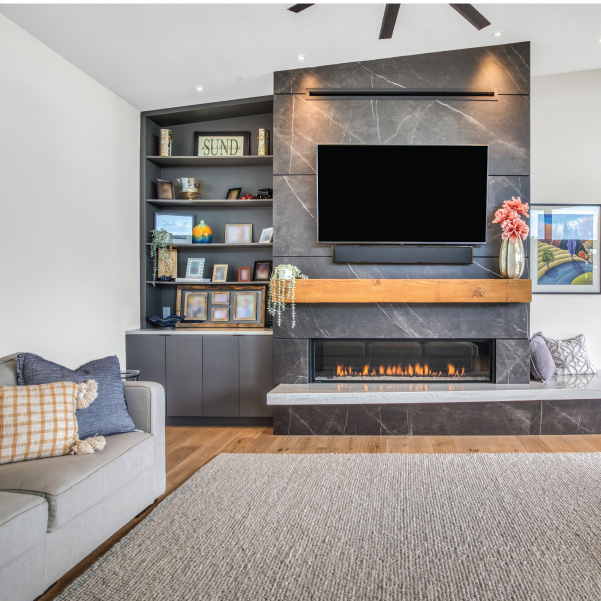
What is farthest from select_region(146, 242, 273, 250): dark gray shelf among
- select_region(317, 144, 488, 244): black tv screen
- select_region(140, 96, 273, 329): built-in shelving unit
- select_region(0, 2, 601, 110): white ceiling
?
select_region(0, 2, 601, 110): white ceiling

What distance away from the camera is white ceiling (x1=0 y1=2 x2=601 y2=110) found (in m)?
3.11

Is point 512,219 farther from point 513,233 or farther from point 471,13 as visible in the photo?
point 471,13

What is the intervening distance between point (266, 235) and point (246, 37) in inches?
65.1

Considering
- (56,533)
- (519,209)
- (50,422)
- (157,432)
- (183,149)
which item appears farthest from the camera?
(183,149)

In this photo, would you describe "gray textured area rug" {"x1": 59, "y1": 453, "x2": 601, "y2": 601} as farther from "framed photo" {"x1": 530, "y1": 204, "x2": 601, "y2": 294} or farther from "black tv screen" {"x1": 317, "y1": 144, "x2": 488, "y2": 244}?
"framed photo" {"x1": 530, "y1": 204, "x2": 601, "y2": 294}

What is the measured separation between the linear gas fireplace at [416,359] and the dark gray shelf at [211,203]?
1.34 m

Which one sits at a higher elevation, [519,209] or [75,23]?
[75,23]

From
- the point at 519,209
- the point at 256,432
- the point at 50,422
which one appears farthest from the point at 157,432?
the point at 519,209

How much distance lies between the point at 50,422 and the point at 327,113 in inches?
119

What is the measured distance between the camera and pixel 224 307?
15.3ft

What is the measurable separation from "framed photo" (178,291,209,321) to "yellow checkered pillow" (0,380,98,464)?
2.39 meters

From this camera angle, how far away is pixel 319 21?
3.36 meters

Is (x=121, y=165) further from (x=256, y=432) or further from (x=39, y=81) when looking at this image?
(x=256, y=432)

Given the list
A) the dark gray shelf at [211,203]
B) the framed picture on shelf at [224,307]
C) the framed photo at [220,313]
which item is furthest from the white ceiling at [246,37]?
the framed photo at [220,313]
